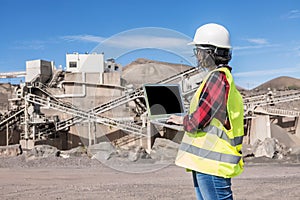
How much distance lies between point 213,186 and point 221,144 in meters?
0.30

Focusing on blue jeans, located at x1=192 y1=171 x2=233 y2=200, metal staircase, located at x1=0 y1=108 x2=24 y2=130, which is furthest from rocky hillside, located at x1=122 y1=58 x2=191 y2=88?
metal staircase, located at x1=0 y1=108 x2=24 y2=130

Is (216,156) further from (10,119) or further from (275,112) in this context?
(10,119)

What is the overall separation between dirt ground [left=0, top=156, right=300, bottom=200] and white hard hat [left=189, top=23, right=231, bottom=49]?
10.9 feet

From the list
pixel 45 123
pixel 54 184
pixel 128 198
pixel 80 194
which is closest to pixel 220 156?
pixel 128 198

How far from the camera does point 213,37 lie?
11.2ft

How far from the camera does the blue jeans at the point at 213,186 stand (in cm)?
324

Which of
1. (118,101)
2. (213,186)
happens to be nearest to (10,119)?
(118,101)

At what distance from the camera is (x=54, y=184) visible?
11.5 m

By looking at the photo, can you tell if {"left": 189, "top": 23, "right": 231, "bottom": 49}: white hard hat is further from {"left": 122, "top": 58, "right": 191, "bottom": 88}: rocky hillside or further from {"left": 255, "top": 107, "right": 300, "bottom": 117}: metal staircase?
{"left": 255, "top": 107, "right": 300, "bottom": 117}: metal staircase

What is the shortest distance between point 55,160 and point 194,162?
15303 mm

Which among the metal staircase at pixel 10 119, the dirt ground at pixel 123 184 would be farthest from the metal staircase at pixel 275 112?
the metal staircase at pixel 10 119

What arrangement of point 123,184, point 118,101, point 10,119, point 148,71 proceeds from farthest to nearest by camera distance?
point 10,119, point 118,101, point 123,184, point 148,71

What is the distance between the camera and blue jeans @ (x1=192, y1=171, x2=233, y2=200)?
128 inches

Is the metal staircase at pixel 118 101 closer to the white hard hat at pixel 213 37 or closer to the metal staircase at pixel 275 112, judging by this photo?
the white hard hat at pixel 213 37
